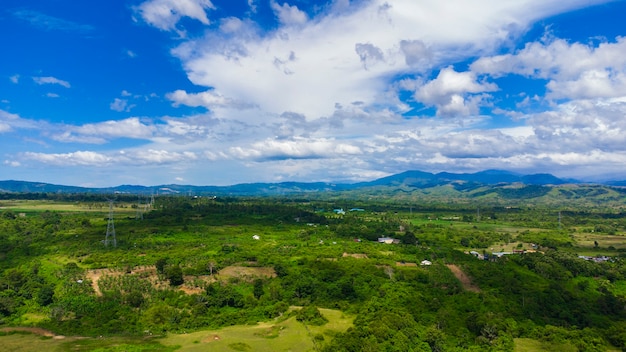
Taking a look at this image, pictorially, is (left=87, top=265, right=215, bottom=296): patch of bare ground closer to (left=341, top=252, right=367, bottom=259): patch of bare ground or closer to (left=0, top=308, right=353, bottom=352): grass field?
(left=0, top=308, right=353, bottom=352): grass field

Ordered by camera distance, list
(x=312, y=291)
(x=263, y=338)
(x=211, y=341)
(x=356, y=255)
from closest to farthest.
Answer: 1. (x=211, y=341)
2. (x=263, y=338)
3. (x=312, y=291)
4. (x=356, y=255)

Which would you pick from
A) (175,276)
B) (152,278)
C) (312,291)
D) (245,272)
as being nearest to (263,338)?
(312,291)

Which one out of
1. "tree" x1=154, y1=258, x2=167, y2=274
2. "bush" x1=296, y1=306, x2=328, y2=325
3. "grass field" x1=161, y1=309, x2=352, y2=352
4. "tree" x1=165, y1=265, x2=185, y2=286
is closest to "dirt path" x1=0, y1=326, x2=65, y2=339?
"grass field" x1=161, y1=309, x2=352, y2=352

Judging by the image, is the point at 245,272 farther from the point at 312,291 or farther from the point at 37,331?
the point at 37,331

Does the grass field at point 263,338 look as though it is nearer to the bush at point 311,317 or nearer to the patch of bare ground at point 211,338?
the patch of bare ground at point 211,338

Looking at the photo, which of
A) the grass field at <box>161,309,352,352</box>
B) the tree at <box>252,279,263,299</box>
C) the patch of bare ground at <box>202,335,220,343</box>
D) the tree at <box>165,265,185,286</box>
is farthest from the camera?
the tree at <box>165,265,185,286</box>
